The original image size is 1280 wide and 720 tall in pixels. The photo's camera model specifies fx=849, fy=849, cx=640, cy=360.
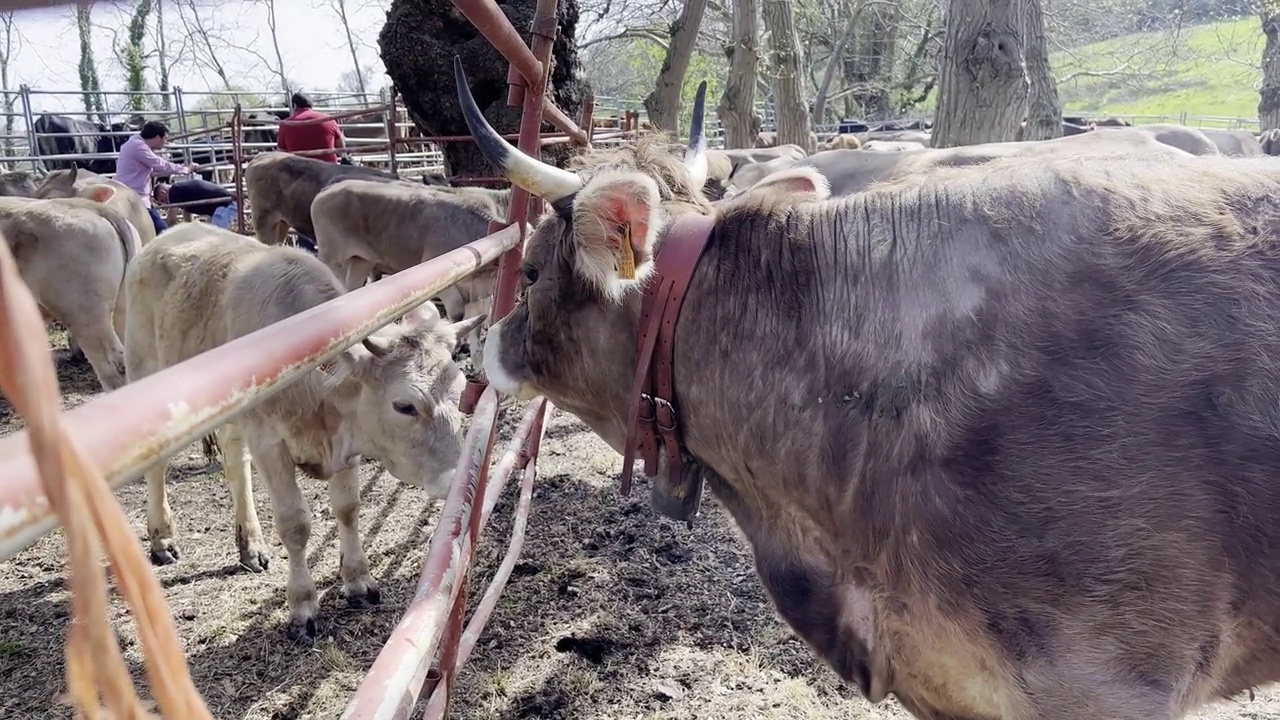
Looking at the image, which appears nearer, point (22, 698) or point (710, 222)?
point (710, 222)

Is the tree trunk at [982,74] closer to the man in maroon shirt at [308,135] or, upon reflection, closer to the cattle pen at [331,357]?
the cattle pen at [331,357]

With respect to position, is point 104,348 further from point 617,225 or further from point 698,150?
point 617,225

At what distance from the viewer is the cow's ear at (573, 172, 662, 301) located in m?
2.02

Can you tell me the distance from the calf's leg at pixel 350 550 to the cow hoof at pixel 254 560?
0.62m

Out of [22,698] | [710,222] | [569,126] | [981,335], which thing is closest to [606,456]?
[569,126]

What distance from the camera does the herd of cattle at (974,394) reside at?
5.45 ft

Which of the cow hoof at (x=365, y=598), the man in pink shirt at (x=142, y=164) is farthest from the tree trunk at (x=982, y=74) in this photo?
the man in pink shirt at (x=142, y=164)

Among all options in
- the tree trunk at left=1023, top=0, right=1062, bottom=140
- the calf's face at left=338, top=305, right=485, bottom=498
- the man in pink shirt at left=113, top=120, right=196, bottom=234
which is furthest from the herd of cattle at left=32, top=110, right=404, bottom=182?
the calf's face at left=338, top=305, right=485, bottom=498

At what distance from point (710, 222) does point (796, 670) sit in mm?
2064

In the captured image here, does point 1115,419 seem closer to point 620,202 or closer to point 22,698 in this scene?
point 620,202

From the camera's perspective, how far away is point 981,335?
1788 millimetres

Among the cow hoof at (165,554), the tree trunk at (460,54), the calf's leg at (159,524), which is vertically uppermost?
the tree trunk at (460,54)

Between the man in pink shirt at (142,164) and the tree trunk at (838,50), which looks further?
the tree trunk at (838,50)

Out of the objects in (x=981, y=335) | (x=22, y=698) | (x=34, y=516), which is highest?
(x=34, y=516)
